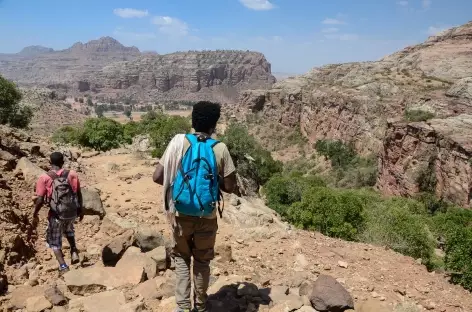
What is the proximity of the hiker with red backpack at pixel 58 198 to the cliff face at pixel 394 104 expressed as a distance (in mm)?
30447

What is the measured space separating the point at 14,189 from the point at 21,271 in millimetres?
2984

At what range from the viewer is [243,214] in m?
8.79

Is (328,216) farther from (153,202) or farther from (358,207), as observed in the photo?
(153,202)

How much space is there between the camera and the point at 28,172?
8.29m

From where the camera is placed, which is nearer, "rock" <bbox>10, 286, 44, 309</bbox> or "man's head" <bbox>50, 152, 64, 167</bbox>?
"rock" <bbox>10, 286, 44, 309</bbox>

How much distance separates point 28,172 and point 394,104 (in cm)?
4386

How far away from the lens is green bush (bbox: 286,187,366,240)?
1205cm

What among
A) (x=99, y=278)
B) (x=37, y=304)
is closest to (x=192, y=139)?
(x=99, y=278)

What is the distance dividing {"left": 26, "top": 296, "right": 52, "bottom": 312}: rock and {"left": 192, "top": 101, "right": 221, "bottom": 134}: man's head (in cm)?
254

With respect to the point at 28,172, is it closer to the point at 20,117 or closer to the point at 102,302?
the point at 102,302

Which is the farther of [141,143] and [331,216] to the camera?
[141,143]

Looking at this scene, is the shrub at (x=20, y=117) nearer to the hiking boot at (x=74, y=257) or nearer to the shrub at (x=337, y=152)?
the hiking boot at (x=74, y=257)

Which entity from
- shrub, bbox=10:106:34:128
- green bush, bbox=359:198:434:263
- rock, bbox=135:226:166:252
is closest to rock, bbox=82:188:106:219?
rock, bbox=135:226:166:252

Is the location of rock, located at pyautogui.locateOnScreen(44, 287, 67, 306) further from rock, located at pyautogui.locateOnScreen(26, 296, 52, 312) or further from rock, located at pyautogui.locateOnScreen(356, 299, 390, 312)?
rock, located at pyautogui.locateOnScreen(356, 299, 390, 312)
